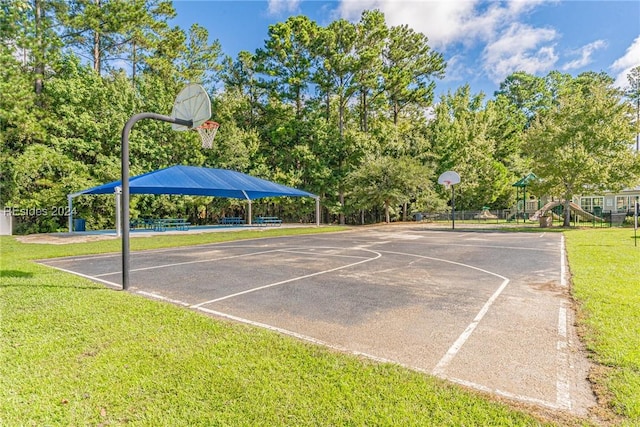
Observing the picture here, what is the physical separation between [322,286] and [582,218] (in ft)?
92.4

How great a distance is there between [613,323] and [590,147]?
20.5m

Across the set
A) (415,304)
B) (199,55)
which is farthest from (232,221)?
(415,304)

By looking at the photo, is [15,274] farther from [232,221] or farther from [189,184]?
[232,221]

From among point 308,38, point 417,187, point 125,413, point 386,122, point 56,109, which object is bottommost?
point 125,413

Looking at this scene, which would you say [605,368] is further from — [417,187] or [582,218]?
[582,218]

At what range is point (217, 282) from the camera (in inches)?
262

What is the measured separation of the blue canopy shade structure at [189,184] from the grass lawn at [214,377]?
44.4ft

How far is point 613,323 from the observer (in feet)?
13.3

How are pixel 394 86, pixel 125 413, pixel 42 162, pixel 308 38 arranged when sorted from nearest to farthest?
pixel 125 413, pixel 42 162, pixel 308 38, pixel 394 86

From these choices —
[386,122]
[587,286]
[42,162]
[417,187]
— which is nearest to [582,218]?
[417,187]

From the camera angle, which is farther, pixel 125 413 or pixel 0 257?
pixel 0 257

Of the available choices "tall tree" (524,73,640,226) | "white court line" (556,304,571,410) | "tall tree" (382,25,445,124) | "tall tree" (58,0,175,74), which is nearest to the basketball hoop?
"tall tree" (58,0,175,74)

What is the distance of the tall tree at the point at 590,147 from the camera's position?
19.2m

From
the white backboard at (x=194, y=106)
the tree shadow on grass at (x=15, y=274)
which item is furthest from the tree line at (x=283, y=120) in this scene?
the white backboard at (x=194, y=106)
